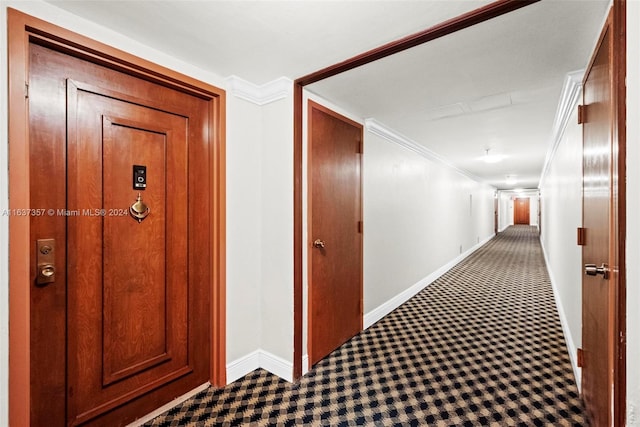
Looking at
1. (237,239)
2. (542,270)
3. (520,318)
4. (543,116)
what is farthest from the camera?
(542,270)

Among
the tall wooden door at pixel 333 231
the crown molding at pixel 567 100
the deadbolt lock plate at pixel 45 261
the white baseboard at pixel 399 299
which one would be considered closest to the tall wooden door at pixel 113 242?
the deadbolt lock plate at pixel 45 261

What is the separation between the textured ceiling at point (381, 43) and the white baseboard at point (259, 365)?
2.12 meters

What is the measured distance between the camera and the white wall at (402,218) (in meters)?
3.11

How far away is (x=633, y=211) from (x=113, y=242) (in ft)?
7.60

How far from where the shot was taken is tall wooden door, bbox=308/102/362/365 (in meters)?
2.28

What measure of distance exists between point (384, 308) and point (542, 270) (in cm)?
427

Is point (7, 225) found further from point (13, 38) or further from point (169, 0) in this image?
point (169, 0)

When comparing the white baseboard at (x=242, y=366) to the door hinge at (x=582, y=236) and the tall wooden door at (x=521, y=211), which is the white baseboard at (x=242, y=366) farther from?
the tall wooden door at (x=521, y=211)

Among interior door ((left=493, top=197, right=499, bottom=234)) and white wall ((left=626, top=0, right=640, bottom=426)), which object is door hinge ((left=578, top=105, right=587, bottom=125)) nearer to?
white wall ((left=626, top=0, right=640, bottom=426))

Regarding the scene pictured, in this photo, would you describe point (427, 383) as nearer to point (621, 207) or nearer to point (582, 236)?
point (582, 236)

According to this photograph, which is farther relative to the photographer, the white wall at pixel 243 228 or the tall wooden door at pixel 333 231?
the tall wooden door at pixel 333 231

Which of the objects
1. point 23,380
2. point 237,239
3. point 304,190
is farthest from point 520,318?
point 23,380

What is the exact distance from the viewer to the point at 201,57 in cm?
176

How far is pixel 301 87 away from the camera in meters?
2.11
